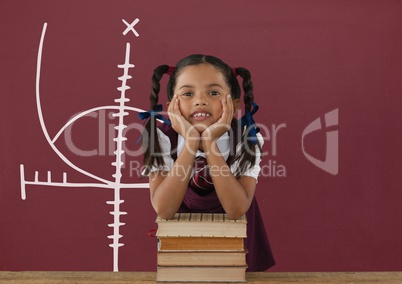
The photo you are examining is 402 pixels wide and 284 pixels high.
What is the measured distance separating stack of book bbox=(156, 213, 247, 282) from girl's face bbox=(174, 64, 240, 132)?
0.94 feet

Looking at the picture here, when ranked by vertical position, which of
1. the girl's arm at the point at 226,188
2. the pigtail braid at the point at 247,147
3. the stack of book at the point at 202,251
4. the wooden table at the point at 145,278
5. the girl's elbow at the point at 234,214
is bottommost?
the wooden table at the point at 145,278

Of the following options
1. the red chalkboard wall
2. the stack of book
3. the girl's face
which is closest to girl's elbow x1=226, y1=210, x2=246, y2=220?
the stack of book

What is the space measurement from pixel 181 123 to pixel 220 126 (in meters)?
0.10

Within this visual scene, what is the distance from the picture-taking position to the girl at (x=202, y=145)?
122 cm

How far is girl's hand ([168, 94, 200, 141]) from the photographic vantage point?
4.10 feet

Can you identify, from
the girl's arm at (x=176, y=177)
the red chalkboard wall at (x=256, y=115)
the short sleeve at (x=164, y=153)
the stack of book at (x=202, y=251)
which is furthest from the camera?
the red chalkboard wall at (x=256, y=115)

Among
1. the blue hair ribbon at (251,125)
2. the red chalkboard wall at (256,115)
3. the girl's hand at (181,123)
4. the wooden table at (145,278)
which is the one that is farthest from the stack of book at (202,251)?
the red chalkboard wall at (256,115)

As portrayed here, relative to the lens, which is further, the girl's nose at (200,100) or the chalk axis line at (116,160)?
the chalk axis line at (116,160)

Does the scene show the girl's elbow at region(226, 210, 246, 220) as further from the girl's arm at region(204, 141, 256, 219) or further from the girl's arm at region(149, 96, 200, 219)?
the girl's arm at region(149, 96, 200, 219)

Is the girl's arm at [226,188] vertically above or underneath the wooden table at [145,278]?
above

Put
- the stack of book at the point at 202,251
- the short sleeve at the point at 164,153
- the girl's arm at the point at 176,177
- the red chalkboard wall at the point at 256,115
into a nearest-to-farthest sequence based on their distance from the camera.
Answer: the stack of book at the point at 202,251 < the girl's arm at the point at 176,177 < the short sleeve at the point at 164,153 < the red chalkboard wall at the point at 256,115

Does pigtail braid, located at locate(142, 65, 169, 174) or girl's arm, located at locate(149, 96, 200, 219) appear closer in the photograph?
girl's arm, located at locate(149, 96, 200, 219)

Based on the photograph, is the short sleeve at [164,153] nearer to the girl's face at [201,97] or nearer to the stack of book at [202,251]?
the girl's face at [201,97]

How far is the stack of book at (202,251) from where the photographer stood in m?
1.08
